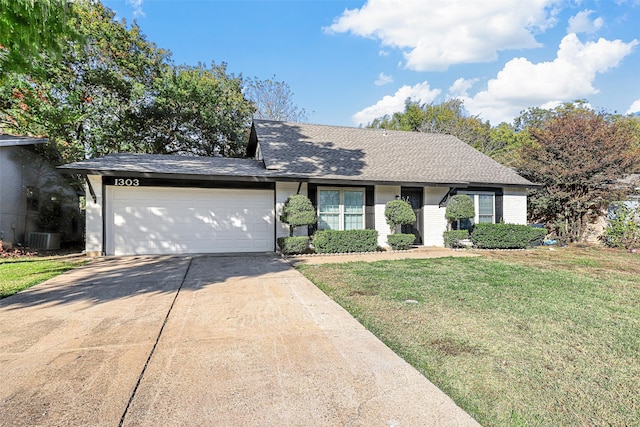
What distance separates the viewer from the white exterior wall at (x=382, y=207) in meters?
10.8

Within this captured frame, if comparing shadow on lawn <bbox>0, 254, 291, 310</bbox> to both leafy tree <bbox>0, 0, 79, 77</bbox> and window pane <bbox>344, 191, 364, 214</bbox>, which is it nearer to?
window pane <bbox>344, 191, 364, 214</bbox>

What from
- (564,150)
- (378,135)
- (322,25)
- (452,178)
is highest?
(322,25)

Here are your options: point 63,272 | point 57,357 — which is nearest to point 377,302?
point 57,357

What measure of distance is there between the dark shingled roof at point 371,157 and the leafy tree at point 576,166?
1.56m

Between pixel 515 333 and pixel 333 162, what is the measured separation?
857 cm

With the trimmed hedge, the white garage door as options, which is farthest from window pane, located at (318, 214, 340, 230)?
the white garage door

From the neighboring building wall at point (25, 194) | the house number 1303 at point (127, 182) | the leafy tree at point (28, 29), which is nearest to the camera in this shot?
the leafy tree at point (28, 29)

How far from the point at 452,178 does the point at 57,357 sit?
11.4 meters

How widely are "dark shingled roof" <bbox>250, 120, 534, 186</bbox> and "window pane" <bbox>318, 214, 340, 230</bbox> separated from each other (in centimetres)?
139

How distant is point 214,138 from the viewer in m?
17.0

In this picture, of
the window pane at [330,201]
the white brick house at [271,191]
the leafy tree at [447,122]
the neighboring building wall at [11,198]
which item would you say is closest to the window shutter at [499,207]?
the white brick house at [271,191]

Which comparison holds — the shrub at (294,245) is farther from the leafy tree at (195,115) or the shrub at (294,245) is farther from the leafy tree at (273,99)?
the leafy tree at (273,99)

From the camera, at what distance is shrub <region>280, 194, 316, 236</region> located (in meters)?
9.05

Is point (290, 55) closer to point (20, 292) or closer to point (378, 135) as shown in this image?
point (378, 135)
